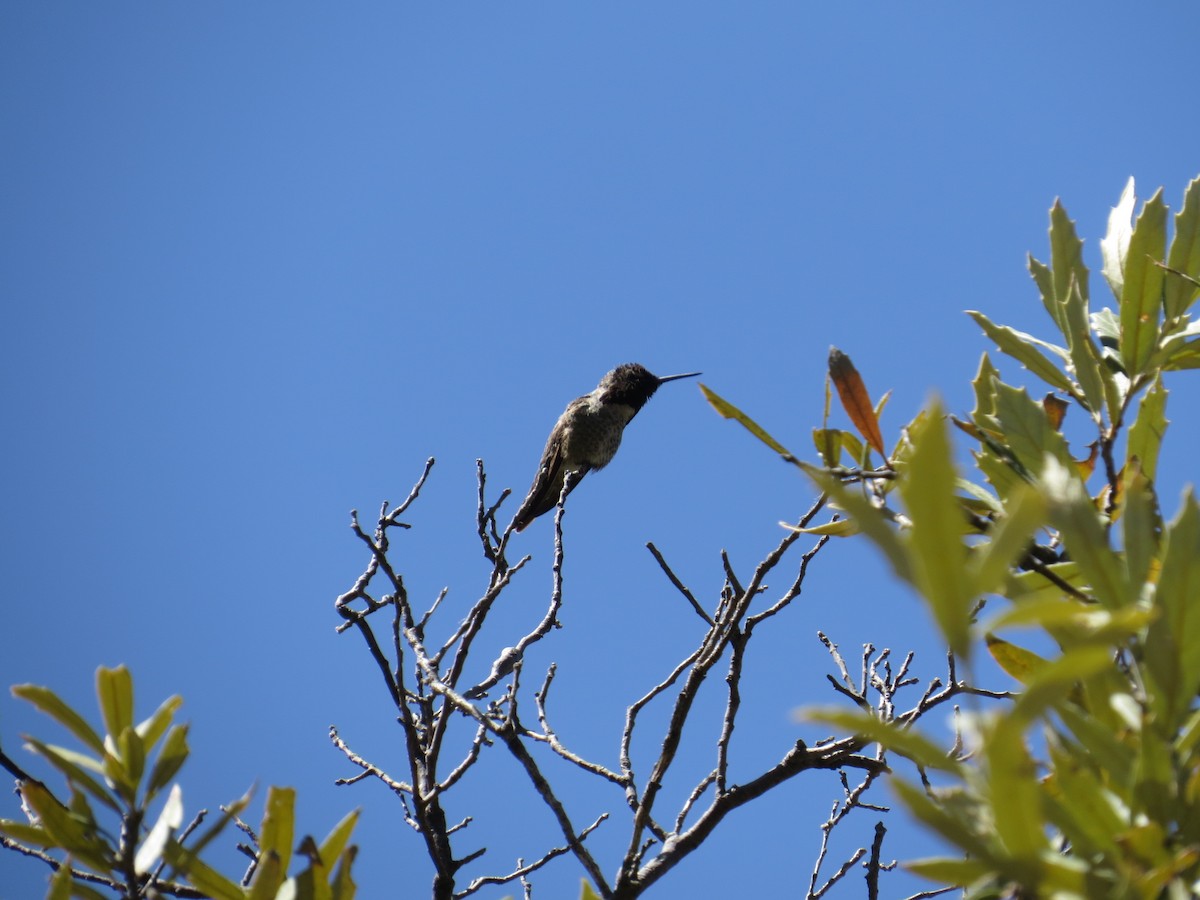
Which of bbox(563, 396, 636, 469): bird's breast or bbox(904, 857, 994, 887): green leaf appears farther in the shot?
bbox(563, 396, 636, 469): bird's breast

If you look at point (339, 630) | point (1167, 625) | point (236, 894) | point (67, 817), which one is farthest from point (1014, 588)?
point (339, 630)

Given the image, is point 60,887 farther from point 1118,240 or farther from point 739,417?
point 1118,240

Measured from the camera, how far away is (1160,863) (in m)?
0.72

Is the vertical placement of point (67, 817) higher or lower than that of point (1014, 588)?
higher

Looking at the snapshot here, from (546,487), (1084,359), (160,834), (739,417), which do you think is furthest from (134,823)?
(546,487)

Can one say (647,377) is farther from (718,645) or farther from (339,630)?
(718,645)

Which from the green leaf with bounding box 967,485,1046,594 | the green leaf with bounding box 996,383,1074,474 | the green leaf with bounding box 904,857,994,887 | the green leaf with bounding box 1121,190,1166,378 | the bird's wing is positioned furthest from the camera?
the bird's wing

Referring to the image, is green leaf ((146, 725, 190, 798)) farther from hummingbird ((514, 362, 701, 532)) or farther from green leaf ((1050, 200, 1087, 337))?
hummingbird ((514, 362, 701, 532))

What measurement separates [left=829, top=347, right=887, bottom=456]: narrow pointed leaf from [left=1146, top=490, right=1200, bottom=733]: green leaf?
17.6 inches

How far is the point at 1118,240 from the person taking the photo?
4.73ft

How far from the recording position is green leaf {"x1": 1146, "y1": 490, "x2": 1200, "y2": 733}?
770 mm

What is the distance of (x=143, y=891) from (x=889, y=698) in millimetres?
2249

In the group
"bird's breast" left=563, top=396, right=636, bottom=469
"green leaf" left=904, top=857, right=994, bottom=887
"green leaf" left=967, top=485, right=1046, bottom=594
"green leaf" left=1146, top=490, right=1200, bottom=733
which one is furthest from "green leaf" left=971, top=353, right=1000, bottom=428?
"bird's breast" left=563, top=396, right=636, bottom=469

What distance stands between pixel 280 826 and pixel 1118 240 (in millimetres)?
1267
